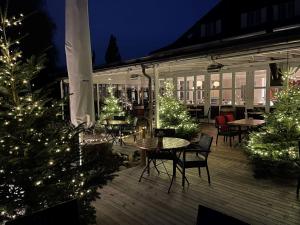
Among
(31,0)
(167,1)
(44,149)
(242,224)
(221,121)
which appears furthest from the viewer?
(167,1)

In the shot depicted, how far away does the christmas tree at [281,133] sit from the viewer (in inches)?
200

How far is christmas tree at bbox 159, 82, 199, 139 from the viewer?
8.12m

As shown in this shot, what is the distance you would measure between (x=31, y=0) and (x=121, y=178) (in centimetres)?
1419

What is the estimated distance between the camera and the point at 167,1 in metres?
69.4

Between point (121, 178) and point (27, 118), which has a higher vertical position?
point (27, 118)

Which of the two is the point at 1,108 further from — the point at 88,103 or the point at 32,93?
the point at 88,103

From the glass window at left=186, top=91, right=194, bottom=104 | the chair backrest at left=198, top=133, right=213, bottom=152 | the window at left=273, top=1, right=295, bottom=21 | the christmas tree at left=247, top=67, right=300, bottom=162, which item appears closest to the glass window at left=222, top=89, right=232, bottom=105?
the glass window at left=186, top=91, right=194, bottom=104

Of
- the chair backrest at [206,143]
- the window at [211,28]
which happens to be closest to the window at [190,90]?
the window at [211,28]

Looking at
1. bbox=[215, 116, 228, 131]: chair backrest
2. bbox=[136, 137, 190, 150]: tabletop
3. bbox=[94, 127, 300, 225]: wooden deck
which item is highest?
bbox=[136, 137, 190, 150]: tabletop

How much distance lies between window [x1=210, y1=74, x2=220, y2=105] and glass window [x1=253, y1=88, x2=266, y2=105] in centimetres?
194

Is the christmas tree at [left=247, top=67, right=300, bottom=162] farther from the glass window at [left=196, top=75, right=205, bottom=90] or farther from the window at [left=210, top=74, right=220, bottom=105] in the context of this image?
the glass window at [left=196, top=75, right=205, bottom=90]

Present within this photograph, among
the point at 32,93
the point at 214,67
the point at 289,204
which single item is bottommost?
the point at 289,204

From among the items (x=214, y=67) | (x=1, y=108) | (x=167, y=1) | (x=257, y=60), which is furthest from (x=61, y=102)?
(x=167, y=1)

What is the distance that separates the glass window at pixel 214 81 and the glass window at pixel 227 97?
46 cm
